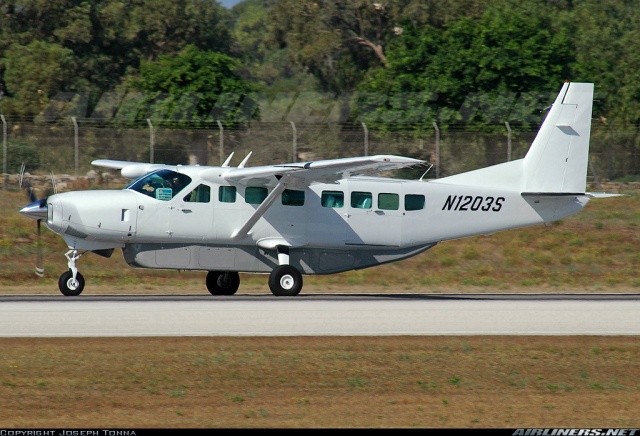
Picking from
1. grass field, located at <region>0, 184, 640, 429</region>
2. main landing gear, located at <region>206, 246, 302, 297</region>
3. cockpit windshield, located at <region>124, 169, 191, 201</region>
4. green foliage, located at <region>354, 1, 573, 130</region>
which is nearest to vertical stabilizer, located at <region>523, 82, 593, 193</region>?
main landing gear, located at <region>206, 246, 302, 297</region>

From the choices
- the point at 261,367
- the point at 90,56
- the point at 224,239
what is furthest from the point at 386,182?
the point at 90,56

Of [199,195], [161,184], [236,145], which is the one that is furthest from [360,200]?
[236,145]

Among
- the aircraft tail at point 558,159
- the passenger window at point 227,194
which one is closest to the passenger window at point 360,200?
the aircraft tail at point 558,159

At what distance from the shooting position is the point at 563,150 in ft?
81.5

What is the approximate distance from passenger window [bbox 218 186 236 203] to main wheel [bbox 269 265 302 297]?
1.88 m

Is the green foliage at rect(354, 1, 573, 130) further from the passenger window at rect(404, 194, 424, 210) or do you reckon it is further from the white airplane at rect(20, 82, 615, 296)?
the passenger window at rect(404, 194, 424, 210)

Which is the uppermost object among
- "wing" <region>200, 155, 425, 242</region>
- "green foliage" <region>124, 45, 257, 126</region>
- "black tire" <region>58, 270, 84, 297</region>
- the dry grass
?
"green foliage" <region>124, 45, 257, 126</region>

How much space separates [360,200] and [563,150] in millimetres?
5017

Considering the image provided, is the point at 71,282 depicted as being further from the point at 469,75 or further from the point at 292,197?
the point at 469,75

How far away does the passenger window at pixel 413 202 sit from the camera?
2450cm

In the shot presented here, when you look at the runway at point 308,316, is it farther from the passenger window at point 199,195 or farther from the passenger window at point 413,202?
the passenger window at point 413,202

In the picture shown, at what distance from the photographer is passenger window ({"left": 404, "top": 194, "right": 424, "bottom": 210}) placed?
965 inches

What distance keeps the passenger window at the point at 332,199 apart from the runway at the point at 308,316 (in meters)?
2.16

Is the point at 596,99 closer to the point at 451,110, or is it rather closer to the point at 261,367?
the point at 451,110
